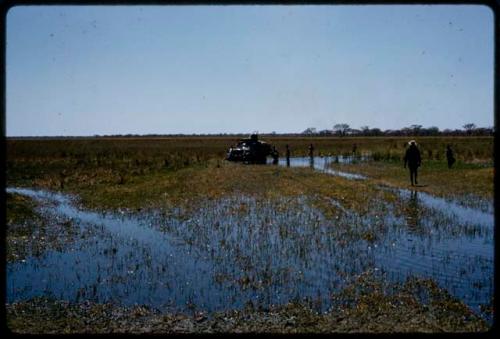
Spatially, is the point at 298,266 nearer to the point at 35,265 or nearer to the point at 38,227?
the point at 35,265

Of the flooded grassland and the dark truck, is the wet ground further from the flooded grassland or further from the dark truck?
the dark truck

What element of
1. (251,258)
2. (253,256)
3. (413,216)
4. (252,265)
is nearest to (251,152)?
(413,216)

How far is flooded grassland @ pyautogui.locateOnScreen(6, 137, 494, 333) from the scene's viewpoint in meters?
7.12

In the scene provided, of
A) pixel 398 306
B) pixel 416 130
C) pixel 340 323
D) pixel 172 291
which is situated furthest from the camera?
pixel 416 130

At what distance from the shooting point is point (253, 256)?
10.6 meters

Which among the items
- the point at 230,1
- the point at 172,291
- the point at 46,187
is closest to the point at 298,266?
the point at 172,291

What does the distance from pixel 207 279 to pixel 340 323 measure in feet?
9.98

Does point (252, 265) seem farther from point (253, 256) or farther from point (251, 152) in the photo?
point (251, 152)

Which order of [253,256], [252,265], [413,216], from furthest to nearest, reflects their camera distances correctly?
1. [413,216]
2. [253,256]
3. [252,265]

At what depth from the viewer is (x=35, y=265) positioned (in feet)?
34.0

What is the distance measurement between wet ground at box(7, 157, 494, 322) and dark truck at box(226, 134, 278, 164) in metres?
22.3

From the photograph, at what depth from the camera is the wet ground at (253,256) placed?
328 inches

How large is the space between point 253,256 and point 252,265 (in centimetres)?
70

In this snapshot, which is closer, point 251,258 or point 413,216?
point 251,258
